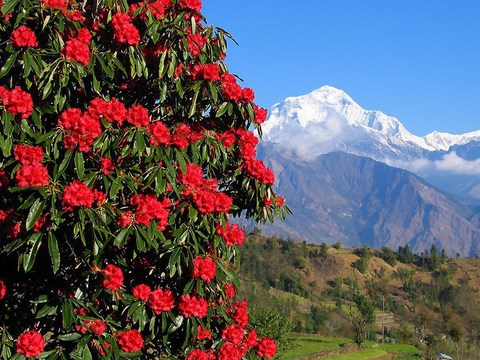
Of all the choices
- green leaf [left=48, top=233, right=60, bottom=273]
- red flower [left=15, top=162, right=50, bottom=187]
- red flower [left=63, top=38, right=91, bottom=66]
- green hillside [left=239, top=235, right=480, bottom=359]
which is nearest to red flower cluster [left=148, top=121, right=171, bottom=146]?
red flower [left=63, top=38, right=91, bottom=66]

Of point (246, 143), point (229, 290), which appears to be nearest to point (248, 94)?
point (246, 143)

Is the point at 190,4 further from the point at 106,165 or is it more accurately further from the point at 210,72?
the point at 106,165

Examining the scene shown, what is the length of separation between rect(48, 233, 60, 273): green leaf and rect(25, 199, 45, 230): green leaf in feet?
0.69

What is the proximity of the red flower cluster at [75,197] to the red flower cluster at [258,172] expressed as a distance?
7.64ft

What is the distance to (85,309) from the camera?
20.1 ft

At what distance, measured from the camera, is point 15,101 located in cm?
568

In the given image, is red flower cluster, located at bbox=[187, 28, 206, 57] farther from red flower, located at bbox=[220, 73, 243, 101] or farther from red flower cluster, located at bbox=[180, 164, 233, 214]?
red flower cluster, located at bbox=[180, 164, 233, 214]

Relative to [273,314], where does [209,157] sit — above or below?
above

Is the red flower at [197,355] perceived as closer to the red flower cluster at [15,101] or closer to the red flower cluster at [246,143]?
the red flower cluster at [246,143]

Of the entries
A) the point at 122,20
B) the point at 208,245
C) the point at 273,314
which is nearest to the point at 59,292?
the point at 208,245

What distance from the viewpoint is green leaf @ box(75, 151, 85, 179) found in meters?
5.55

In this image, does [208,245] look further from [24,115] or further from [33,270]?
[24,115]

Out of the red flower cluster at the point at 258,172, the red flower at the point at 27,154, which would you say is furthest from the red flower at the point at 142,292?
the red flower cluster at the point at 258,172

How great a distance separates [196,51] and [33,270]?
317 centimetres
